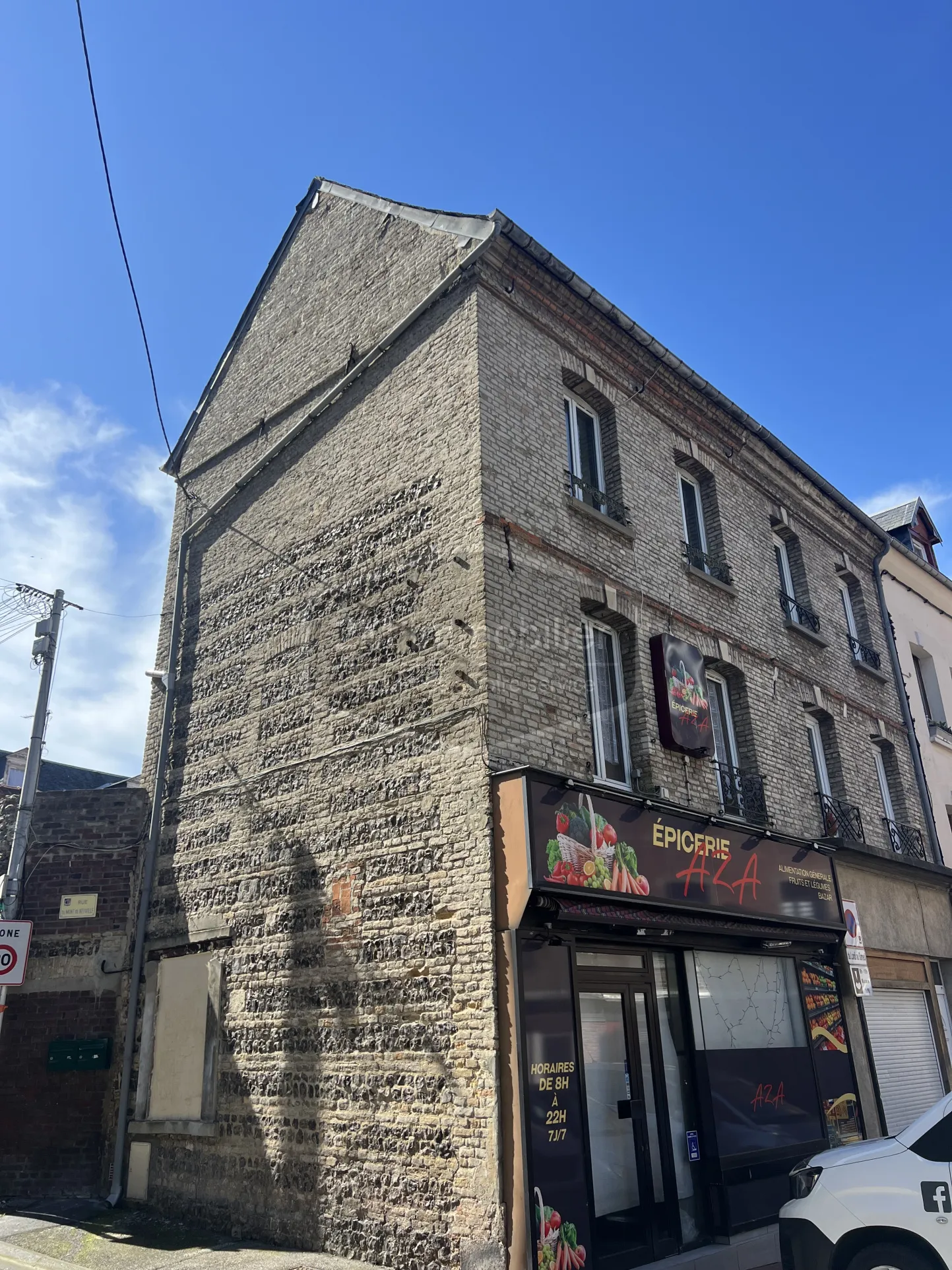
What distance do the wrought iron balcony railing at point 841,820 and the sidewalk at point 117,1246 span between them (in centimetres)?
834

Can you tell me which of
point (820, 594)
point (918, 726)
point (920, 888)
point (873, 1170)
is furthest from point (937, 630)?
point (873, 1170)

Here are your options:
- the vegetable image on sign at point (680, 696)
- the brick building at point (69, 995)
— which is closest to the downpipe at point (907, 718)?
the vegetable image on sign at point (680, 696)

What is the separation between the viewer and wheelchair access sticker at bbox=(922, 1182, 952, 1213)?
18.7 ft

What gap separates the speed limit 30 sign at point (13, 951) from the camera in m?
9.80

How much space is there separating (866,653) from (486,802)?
10.7 m

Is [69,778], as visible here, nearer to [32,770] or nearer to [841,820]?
[32,770]

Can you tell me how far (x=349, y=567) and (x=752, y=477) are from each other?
7064 mm

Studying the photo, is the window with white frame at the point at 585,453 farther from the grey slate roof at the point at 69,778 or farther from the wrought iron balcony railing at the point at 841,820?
the grey slate roof at the point at 69,778

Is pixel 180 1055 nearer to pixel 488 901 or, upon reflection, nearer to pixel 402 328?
pixel 488 901

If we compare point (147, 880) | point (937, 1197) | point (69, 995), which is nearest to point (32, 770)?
point (147, 880)

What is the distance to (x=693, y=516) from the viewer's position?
44.1 feet

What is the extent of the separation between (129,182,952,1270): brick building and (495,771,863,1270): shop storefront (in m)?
0.04

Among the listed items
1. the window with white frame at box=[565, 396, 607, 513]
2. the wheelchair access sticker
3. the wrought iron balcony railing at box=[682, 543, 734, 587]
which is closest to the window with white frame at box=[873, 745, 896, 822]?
the wrought iron balcony railing at box=[682, 543, 734, 587]

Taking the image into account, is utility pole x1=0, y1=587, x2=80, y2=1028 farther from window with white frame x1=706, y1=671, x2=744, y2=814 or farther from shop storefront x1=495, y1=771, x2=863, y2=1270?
window with white frame x1=706, y1=671, x2=744, y2=814
